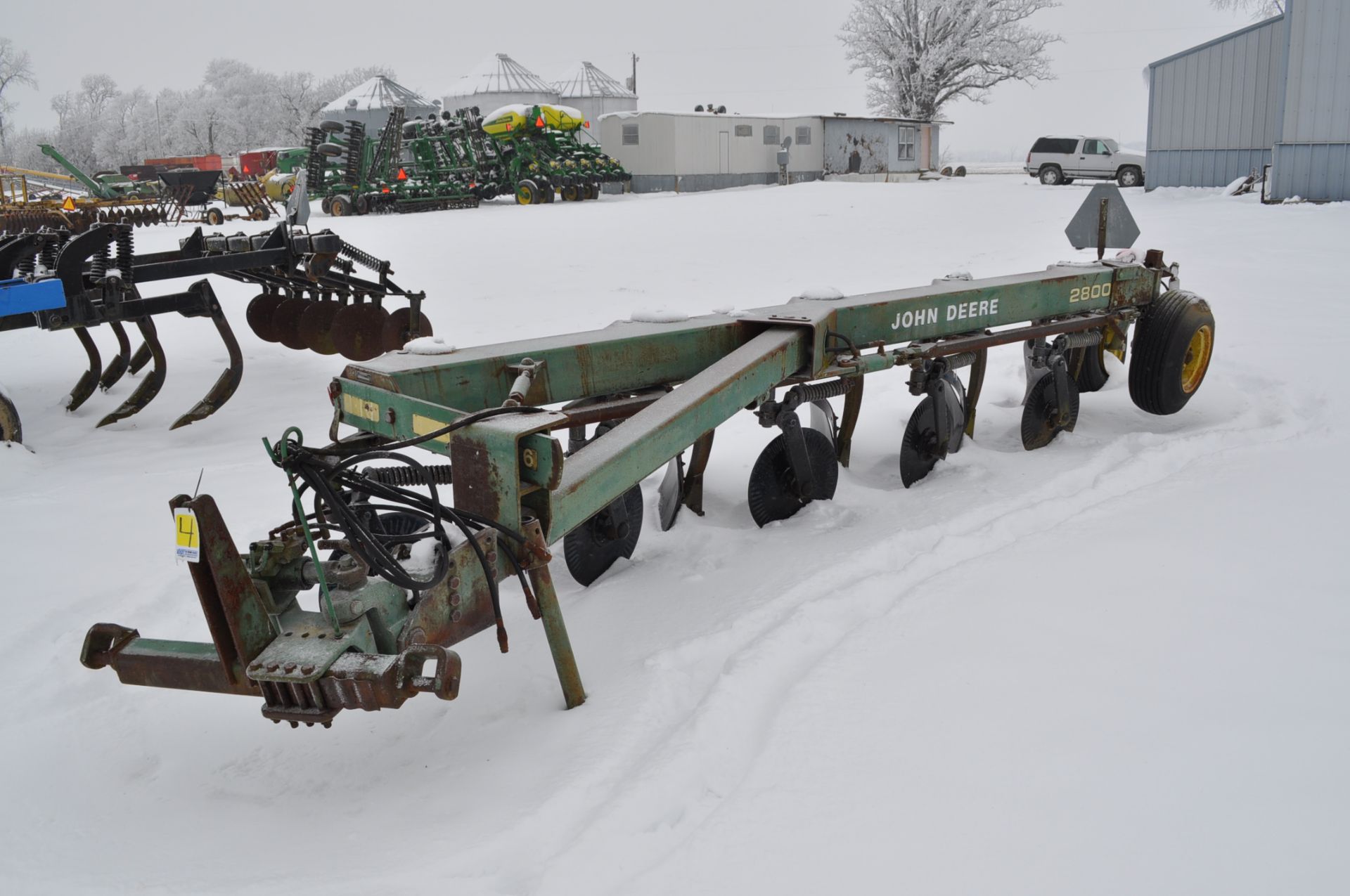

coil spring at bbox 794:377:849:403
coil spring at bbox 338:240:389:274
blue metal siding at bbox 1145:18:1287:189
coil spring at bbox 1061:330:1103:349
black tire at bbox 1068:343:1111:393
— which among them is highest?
blue metal siding at bbox 1145:18:1287:189

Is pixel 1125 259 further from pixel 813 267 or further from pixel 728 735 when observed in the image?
pixel 813 267

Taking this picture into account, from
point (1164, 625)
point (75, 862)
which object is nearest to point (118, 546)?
point (75, 862)

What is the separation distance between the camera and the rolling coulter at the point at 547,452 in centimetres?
248

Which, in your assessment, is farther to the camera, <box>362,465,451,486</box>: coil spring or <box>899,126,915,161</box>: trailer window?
<box>899,126,915,161</box>: trailer window

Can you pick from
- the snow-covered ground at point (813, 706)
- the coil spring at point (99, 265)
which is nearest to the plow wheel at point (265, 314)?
the coil spring at point (99, 265)

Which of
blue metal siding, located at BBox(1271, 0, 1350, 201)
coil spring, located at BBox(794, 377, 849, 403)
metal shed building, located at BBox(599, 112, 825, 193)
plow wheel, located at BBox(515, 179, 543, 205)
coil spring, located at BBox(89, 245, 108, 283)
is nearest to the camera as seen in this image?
coil spring, located at BBox(794, 377, 849, 403)

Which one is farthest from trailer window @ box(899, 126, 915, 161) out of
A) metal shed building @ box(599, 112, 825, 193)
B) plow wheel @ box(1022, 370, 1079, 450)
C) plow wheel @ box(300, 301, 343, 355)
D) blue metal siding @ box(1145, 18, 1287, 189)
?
plow wheel @ box(1022, 370, 1079, 450)

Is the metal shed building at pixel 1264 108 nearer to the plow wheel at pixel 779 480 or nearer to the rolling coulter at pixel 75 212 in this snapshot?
the plow wheel at pixel 779 480

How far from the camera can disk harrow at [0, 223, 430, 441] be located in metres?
5.87

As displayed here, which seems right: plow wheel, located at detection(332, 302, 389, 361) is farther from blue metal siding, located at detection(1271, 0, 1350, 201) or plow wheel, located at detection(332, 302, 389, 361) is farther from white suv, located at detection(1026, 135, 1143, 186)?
white suv, located at detection(1026, 135, 1143, 186)

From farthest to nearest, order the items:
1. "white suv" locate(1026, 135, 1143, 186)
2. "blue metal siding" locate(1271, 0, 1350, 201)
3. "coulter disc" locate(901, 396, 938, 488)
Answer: "white suv" locate(1026, 135, 1143, 186), "blue metal siding" locate(1271, 0, 1350, 201), "coulter disc" locate(901, 396, 938, 488)

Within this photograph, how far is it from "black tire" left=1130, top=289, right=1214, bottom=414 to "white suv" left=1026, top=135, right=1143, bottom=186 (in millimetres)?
22451

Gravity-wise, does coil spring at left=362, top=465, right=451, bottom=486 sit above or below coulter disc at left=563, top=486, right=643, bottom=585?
above

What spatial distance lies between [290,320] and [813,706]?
6096mm
